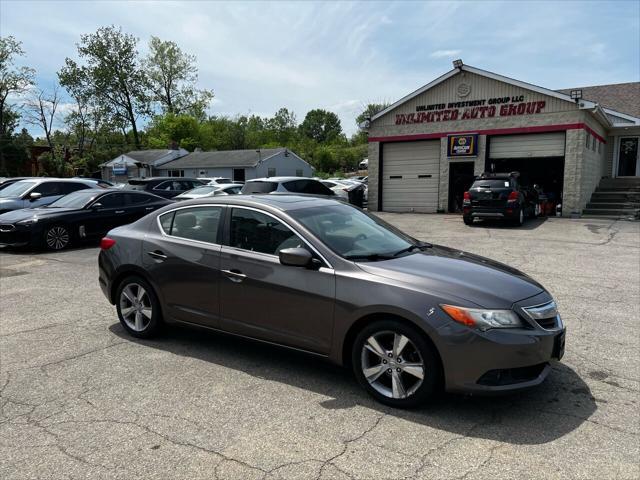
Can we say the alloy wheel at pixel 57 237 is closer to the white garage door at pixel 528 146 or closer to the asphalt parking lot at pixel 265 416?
the asphalt parking lot at pixel 265 416

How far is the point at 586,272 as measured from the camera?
28.0ft

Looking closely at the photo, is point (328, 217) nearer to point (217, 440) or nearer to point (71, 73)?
point (217, 440)

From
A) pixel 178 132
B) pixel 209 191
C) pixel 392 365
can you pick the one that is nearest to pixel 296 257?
pixel 392 365

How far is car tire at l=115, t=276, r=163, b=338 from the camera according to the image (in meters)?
4.92

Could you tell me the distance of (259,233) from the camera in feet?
14.2

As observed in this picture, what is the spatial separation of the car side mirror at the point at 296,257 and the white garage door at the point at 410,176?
1803cm

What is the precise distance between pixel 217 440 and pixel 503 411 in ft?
6.65

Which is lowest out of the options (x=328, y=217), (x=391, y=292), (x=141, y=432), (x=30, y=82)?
(x=141, y=432)

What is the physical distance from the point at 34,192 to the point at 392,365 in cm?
1366

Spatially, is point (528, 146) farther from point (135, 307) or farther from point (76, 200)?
point (135, 307)

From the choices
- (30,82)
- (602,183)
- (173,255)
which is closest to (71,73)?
(30,82)

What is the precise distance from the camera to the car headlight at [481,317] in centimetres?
327

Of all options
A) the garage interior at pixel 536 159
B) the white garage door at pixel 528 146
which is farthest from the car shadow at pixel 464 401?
the white garage door at pixel 528 146

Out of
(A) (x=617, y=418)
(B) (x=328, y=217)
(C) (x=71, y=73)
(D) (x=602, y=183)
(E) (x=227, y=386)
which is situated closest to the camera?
(A) (x=617, y=418)
